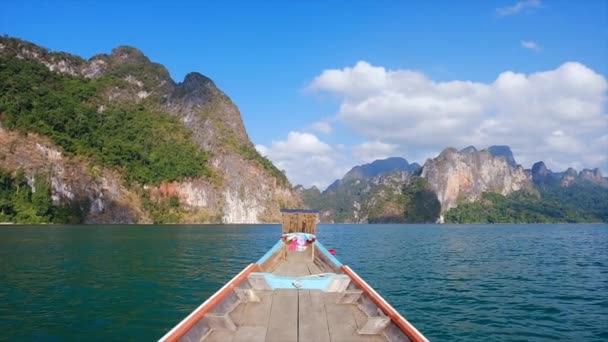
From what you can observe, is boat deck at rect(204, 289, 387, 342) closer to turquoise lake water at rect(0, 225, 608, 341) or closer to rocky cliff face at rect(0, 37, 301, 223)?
turquoise lake water at rect(0, 225, 608, 341)

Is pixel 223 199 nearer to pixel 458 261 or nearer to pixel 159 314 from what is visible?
pixel 458 261

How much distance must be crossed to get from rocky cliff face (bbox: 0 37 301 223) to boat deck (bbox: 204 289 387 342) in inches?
4687

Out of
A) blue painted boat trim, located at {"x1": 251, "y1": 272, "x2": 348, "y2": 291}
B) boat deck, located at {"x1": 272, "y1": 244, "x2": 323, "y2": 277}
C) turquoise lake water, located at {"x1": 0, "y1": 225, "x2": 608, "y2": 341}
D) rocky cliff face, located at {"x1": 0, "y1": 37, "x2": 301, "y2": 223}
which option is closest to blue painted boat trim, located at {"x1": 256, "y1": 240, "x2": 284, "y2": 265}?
boat deck, located at {"x1": 272, "y1": 244, "x2": 323, "y2": 277}

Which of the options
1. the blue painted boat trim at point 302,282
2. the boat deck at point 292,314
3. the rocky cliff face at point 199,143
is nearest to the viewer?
the boat deck at point 292,314

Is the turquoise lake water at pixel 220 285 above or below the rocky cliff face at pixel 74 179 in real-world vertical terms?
below

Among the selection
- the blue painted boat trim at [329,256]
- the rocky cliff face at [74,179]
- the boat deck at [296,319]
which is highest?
the rocky cliff face at [74,179]

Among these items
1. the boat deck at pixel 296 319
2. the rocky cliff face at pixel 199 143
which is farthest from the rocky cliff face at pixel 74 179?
the boat deck at pixel 296 319

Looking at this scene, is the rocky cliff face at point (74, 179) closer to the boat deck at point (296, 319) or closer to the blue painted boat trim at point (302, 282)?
the blue painted boat trim at point (302, 282)

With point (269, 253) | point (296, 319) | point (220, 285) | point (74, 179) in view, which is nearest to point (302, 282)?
point (296, 319)

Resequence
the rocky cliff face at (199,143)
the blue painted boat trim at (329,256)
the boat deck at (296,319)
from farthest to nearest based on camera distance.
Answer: the rocky cliff face at (199,143) < the blue painted boat trim at (329,256) < the boat deck at (296,319)

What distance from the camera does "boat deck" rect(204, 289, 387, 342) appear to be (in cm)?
632

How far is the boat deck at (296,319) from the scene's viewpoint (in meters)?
6.32

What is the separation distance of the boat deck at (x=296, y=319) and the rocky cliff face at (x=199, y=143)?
119 m

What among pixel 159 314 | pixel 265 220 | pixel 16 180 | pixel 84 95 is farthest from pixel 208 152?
pixel 159 314
